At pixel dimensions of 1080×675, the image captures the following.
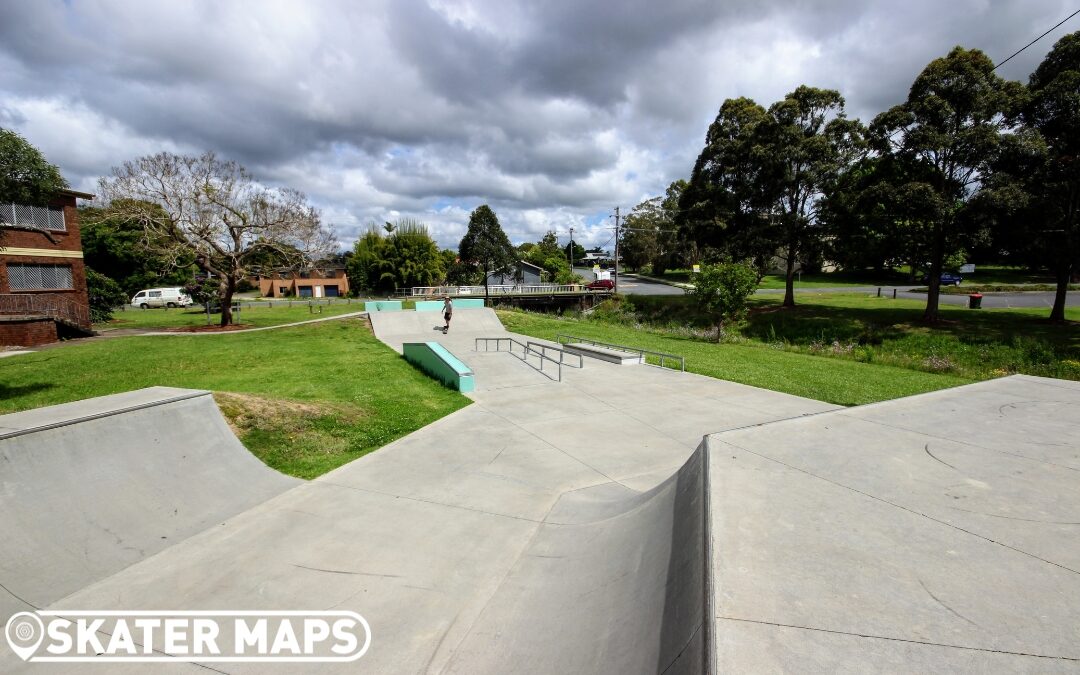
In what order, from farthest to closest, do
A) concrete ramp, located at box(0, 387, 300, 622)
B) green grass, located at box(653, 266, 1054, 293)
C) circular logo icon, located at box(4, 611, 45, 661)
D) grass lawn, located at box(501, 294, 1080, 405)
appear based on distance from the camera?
green grass, located at box(653, 266, 1054, 293), grass lawn, located at box(501, 294, 1080, 405), concrete ramp, located at box(0, 387, 300, 622), circular logo icon, located at box(4, 611, 45, 661)

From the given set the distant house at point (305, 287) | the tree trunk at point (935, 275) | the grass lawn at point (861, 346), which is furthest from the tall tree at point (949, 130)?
the distant house at point (305, 287)

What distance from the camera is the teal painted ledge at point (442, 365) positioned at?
11.6m

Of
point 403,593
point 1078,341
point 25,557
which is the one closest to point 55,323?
point 25,557

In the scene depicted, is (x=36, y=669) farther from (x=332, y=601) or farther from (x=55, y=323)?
(x=55, y=323)

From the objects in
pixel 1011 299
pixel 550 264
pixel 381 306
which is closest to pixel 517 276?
pixel 550 264

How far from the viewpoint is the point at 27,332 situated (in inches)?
717

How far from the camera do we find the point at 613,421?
8891 mm

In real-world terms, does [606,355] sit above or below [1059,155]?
below

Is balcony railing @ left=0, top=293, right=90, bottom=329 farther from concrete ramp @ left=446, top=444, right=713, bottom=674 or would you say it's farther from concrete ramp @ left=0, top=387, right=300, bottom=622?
concrete ramp @ left=446, top=444, right=713, bottom=674

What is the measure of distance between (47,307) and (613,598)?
29418mm

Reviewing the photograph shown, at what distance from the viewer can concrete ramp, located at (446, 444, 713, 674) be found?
2.51m

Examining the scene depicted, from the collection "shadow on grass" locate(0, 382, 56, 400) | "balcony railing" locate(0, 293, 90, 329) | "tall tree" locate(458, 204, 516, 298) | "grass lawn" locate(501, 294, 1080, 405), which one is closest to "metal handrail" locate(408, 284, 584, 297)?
"tall tree" locate(458, 204, 516, 298)

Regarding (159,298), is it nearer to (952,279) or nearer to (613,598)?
(613,598)

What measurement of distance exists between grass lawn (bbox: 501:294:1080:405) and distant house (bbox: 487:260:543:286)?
39.8m
